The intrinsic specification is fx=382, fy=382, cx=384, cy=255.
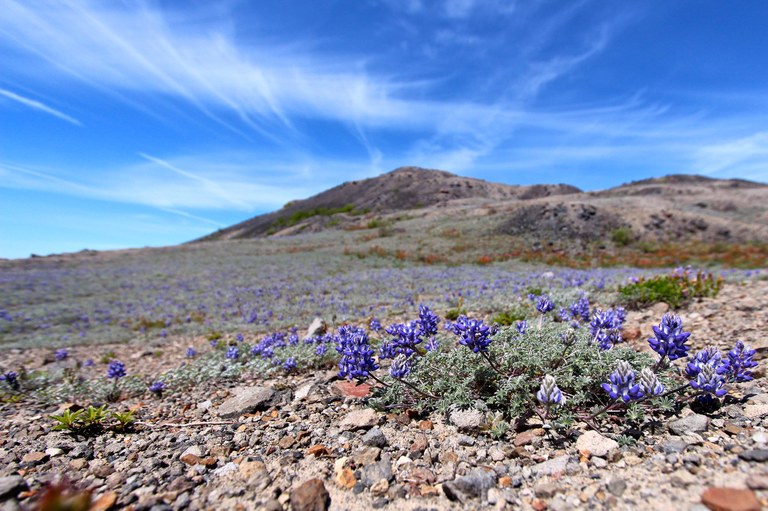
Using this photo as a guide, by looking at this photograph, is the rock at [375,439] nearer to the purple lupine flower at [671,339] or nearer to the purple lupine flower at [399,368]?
the purple lupine flower at [399,368]

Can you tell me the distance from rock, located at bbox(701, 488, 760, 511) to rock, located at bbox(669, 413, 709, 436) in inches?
30.9

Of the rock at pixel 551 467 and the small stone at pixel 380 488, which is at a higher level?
the rock at pixel 551 467

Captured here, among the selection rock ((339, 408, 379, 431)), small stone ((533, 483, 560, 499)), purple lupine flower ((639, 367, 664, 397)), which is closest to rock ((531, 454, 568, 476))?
small stone ((533, 483, 560, 499))

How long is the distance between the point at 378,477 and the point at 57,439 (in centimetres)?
311

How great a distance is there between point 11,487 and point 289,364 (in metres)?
2.75

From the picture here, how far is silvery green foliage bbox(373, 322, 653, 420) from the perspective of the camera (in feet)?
10.1

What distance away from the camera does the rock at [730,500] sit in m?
1.68

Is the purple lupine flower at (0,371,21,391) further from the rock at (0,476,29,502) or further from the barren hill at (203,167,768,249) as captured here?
the barren hill at (203,167,768,249)

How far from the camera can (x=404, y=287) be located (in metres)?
13.3

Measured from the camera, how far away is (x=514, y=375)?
338 cm

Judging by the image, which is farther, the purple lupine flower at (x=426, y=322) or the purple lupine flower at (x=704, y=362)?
the purple lupine flower at (x=426, y=322)

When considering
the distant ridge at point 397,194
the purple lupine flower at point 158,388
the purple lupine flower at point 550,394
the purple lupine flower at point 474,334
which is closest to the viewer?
the purple lupine flower at point 550,394

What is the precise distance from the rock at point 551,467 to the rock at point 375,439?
1.08 meters

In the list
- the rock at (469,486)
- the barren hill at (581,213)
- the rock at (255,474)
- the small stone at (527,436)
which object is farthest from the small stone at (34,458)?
the barren hill at (581,213)
